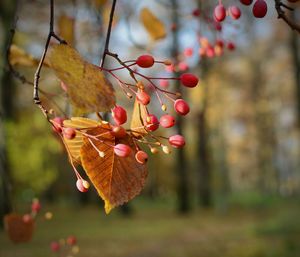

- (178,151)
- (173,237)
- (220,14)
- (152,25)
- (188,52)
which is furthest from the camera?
(178,151)

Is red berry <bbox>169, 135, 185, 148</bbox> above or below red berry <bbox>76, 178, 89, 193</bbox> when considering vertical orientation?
above

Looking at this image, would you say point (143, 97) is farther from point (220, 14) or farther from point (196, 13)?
point (196, 13)

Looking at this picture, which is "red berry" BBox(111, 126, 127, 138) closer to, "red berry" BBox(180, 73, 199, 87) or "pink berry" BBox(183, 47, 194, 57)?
"red berry" BBox(180, 73, 199, 87)

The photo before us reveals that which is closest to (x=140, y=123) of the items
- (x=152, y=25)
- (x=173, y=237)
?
(x=152, y=25)

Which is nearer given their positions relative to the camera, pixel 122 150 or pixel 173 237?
pixel 122 150

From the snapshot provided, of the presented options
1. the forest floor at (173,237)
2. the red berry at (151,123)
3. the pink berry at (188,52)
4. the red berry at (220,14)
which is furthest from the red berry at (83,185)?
the forest floor at (173,237)

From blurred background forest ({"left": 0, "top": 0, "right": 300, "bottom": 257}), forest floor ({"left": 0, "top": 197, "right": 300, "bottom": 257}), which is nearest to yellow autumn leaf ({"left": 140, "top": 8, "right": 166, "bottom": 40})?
blurred background forest ({"left": 0, "top": 0, "right": 300, "bottom": 257})

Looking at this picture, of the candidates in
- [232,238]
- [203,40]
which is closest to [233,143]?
[232,238]
